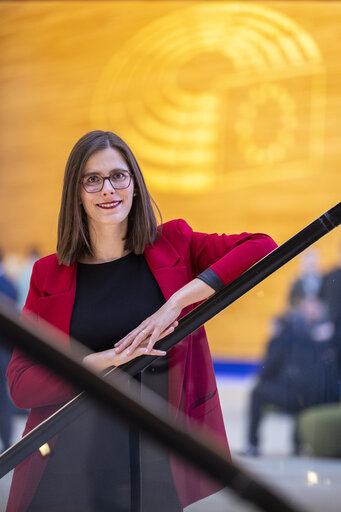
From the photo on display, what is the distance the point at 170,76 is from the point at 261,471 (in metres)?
9.87

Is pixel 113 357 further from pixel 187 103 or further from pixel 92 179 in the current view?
pixel 187 103

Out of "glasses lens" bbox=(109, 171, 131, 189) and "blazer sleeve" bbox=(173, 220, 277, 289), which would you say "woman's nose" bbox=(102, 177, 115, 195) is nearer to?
"glasses lens" bbox=(109, 171, 131, 189)

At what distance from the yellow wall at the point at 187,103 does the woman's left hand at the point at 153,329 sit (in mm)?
8809

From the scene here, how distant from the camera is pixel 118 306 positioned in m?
1.64

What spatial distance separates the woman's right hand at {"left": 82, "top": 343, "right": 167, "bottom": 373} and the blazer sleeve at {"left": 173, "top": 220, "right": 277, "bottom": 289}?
0.73 feet

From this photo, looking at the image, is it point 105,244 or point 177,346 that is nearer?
point 177,346

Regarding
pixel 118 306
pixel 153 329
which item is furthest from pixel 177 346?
pixel 118 306

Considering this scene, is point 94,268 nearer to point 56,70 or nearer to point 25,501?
point 25,501

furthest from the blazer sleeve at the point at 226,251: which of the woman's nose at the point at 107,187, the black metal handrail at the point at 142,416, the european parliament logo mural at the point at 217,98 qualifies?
the european parliament logo mural at the point at 217,98

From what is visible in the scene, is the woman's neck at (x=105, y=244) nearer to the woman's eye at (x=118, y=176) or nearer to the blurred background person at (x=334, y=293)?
the woman's eye at (x=118, y=176)

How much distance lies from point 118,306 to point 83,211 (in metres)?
0.28

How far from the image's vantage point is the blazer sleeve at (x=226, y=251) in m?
1.62

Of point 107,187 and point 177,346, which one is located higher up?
point 107,187

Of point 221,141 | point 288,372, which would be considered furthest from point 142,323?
point 221,141
